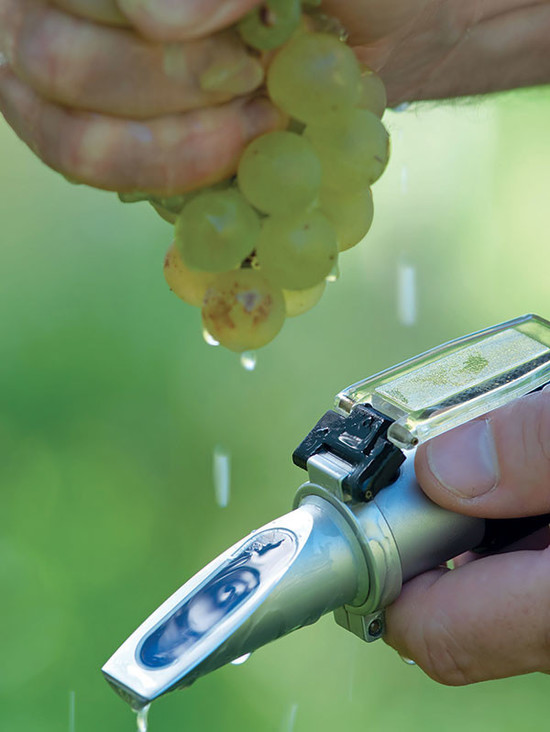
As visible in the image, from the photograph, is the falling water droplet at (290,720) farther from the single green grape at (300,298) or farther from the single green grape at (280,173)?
the single green grape at (280,173)

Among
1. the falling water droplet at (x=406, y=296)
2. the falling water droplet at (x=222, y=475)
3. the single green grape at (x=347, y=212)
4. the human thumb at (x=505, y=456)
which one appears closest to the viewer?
the single green grape at (x=347, y=212)

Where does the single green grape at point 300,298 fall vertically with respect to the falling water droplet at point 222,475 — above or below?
above

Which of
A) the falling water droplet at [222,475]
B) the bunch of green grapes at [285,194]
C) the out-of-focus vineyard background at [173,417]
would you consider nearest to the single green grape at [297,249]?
the bunch of green grapes at [285,194]

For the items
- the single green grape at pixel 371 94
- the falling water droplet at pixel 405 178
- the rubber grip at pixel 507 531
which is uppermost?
the single green grape at pixel 371 94

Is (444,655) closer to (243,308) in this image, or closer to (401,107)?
(243,308)

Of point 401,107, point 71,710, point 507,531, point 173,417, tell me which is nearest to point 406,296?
point 173,417

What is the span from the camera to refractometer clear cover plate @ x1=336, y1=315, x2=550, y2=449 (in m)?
0.83

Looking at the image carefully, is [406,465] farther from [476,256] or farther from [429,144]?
[429,144]

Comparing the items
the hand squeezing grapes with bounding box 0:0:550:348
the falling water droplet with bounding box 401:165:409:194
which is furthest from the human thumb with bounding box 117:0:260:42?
the falling water droplet with bounding box 401:165:409:194

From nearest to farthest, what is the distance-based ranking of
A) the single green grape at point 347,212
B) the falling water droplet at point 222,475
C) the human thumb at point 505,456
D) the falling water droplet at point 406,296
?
the single green grape at point 347,212
the human thumb at point 505,456
the falling water droplet at point 222,475
the falling water droplet at point 406,296

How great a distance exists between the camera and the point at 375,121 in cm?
73

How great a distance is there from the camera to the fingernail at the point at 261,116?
708 millimetres

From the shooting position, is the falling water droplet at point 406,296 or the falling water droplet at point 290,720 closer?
the falling water droplet at point 290,720

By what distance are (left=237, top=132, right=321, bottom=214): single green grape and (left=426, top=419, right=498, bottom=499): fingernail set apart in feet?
0.83
